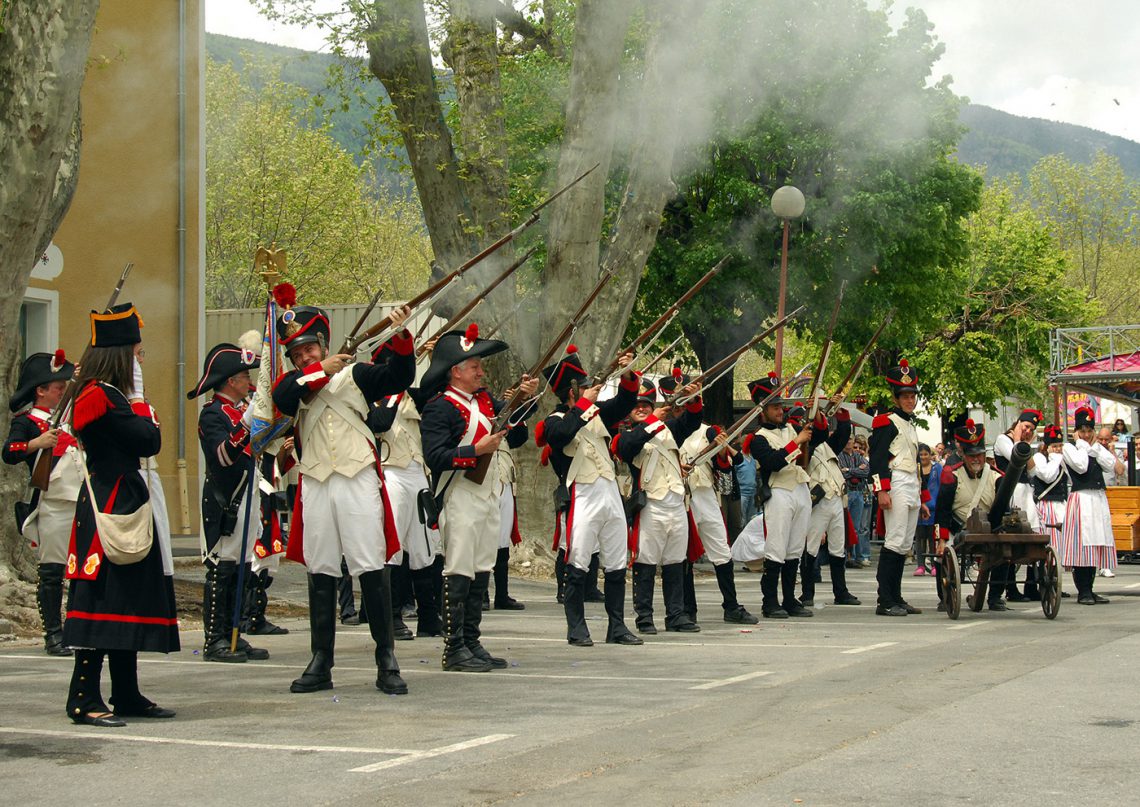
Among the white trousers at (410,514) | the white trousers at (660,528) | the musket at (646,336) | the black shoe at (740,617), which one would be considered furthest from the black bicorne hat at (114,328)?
the black shoe at (740,617)

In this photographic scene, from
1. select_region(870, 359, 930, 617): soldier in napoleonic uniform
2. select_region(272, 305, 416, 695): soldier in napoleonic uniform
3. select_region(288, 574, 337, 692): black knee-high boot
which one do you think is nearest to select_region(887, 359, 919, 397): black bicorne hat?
select_region(870, 359, 930, 617): soldier in napoleonic uniform

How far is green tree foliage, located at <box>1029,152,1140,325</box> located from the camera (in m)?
53.1

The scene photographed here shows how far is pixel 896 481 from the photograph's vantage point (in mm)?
12758

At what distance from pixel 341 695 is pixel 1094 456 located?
32.6 feet

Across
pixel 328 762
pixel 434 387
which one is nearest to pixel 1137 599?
pixel 434 387

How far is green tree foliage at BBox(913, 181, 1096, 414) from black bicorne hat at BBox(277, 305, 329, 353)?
31441 millimetres

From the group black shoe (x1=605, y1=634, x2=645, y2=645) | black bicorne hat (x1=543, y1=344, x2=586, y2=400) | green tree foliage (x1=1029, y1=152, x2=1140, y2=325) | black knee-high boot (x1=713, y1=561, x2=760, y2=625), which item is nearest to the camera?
black shoe (x1=605, y1=634, x2=645, y2=645)

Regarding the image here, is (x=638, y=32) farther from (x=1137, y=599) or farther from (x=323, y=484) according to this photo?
(x=323, y=484)

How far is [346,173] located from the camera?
130 ft

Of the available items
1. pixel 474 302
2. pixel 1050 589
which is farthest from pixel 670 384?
pixel 1050 589

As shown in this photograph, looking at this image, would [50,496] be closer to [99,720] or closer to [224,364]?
[224,364]

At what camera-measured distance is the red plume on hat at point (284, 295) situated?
8062 mm

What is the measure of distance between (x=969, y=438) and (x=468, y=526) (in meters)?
6.17

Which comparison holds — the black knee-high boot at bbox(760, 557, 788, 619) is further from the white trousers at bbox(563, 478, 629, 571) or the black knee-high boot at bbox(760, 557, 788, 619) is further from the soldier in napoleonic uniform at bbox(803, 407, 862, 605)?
the white trousers at bbox(563, 478, 629, 571)
